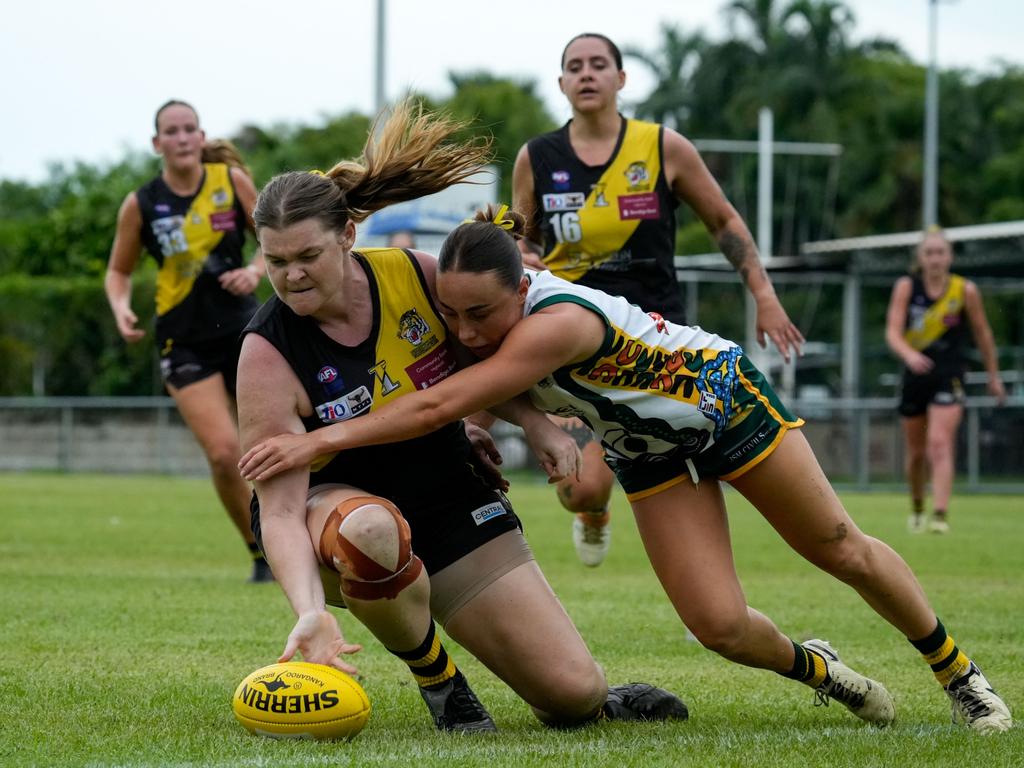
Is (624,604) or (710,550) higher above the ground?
(710,550)

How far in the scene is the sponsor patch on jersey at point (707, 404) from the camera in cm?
468

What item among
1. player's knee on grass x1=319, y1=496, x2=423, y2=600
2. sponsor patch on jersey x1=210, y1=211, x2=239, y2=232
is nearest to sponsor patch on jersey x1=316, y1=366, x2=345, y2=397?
player's knee on grass x1=319, y1=496, x2=423, y2=600

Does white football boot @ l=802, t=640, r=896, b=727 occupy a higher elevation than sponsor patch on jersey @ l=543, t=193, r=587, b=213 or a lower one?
lower

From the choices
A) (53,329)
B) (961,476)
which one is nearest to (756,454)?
(961,476)

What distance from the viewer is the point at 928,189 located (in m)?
31.1

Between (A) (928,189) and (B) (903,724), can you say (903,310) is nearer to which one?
(B) (903,724)

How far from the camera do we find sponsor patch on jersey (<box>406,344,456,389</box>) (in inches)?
187

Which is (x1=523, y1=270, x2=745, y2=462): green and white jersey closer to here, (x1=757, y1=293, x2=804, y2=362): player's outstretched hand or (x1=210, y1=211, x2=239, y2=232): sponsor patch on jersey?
(x1=757, y1=293, x2=804, y2=362): player's outstretched hand

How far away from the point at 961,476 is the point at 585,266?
53.4 feet

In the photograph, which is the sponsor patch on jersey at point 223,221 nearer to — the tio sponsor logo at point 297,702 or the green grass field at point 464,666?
the green grass field at point 464,666

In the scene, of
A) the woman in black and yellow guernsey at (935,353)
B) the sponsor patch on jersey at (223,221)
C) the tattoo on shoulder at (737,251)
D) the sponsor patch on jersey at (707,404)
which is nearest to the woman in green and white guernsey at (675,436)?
the sponsor patch on jersey at (707,404)

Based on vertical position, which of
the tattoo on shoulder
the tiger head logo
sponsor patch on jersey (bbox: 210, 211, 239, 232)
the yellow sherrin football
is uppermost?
sponsor patch on jersey (bbox: 210, 211, 239, 232)

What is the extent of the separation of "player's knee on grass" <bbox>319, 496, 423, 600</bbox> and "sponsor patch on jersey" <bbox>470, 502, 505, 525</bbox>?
0.50 meters

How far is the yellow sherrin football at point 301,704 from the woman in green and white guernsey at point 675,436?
Answer: 560 millimetres
